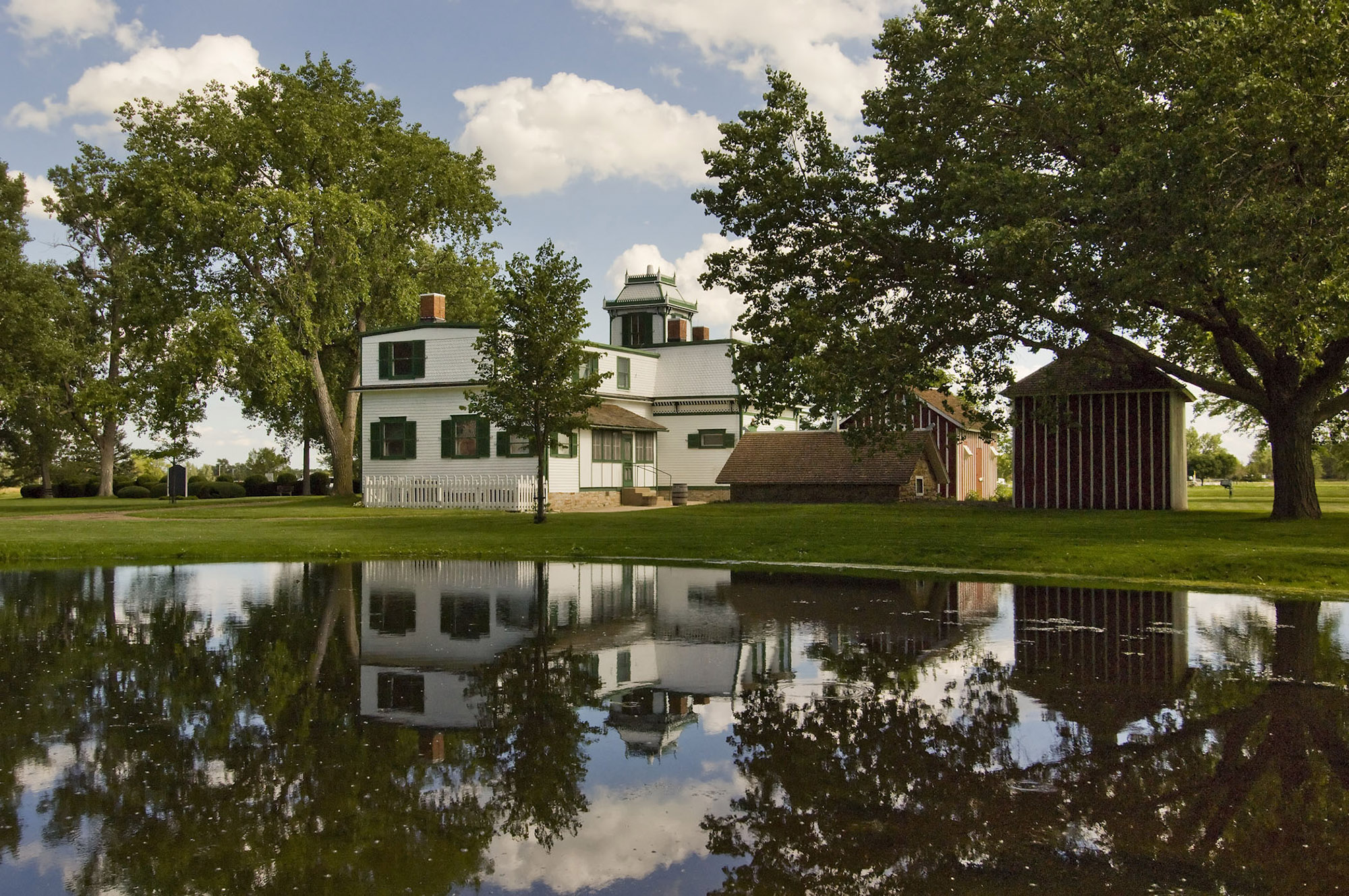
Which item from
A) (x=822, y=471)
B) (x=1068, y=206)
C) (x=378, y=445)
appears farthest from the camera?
(x=378, y=445)

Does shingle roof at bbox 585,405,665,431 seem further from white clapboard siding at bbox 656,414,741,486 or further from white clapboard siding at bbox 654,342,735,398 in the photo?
white clapboard siding at bbox 654,342,735,398

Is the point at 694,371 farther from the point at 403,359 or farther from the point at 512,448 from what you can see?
the point at 403,359

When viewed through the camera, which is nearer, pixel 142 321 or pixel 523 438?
pixel 523 438

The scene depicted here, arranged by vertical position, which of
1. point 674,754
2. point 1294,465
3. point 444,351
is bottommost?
point 674,754

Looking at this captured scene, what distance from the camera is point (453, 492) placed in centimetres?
3578

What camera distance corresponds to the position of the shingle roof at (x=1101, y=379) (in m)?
27.3

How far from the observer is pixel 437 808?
5531 millimetres

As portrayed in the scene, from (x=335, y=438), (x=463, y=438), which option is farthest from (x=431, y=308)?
(x=335, y=438)

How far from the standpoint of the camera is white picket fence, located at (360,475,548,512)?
114 ft

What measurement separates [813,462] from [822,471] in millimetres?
625

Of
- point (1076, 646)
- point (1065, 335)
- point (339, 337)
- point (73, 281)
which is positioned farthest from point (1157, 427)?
point (73, 281)

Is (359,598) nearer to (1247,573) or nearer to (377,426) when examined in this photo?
(1247,573)

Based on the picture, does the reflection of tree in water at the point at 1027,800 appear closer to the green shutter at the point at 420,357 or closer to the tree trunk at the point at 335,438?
the green shutter at the point at 420,357

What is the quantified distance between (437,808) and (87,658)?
19.7 ft
